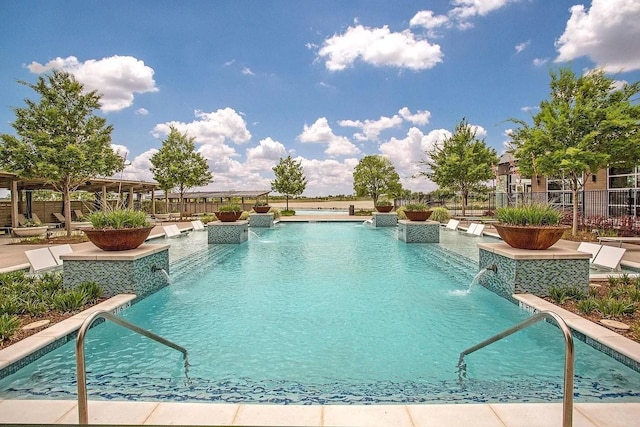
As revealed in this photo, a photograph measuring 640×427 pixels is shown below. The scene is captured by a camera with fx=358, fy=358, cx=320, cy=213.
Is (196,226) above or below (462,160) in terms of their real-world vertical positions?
below

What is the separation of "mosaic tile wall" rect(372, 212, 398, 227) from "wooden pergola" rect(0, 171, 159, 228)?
14.6m

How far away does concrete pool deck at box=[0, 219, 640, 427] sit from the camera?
9.09 ft

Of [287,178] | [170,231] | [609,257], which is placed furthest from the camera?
[287,178]

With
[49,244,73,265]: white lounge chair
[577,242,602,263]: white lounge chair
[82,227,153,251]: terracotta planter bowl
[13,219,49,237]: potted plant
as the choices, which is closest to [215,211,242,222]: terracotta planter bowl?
[49,244,73,265]: white lounge chair

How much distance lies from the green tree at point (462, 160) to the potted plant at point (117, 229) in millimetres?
23234

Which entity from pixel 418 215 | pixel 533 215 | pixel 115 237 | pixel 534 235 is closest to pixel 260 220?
pixel 418 215

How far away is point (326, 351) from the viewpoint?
459cm

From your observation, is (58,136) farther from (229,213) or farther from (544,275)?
(544,275)

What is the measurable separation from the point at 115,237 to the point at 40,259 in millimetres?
2505

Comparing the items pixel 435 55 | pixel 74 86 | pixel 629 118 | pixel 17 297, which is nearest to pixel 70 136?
pixel 74 86

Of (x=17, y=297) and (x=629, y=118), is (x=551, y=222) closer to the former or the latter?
(x=629, y=118)

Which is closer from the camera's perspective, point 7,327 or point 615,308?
point 7,327

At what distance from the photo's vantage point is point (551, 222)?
7.14 metres

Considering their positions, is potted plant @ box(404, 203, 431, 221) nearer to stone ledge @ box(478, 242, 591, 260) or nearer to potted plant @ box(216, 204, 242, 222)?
potted plant @ box(216, 204, 242, 222)
